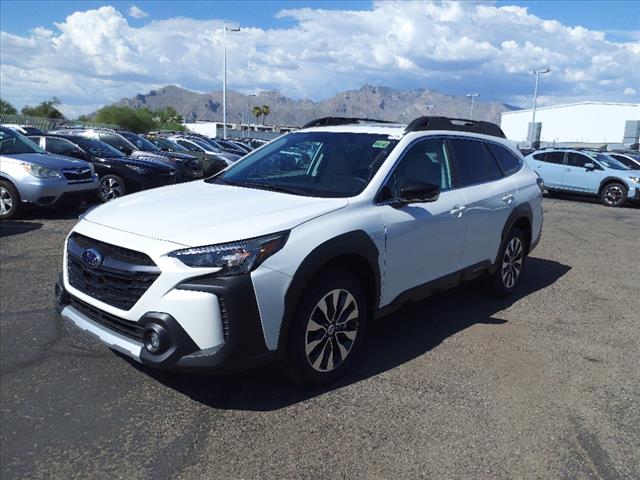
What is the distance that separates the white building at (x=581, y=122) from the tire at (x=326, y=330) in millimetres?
81864

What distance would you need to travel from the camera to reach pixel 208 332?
3.00 m

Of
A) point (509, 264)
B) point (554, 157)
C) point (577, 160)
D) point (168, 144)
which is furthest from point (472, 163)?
point (168, 144)

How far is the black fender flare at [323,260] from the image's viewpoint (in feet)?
10.5

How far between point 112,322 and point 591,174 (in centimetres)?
1761

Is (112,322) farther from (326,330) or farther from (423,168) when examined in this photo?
(423,168)

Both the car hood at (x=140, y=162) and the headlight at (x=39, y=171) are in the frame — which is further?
the car hood at (x=140, y=162)

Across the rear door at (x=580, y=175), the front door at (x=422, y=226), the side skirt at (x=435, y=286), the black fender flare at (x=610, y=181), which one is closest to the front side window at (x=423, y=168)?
the front door at (x=422, y=226)

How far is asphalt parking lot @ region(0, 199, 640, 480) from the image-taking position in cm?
288

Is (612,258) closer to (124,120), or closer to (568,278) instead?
(568,278)

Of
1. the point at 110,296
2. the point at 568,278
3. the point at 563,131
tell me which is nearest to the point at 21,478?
the point at 110,296

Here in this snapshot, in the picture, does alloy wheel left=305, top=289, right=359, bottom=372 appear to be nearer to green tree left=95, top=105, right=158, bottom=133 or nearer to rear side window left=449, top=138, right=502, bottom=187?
rear side window left=449, top=138, right=502, bottom=187

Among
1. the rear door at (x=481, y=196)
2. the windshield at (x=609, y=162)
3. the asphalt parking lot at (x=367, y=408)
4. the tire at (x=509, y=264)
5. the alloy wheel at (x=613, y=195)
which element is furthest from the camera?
the windshield at (x=609, y=162)

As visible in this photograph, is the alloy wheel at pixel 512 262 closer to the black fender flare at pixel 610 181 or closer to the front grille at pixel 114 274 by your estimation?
the front grille at pixel 114 274

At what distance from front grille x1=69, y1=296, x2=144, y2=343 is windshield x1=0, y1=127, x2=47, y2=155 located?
23.9ft
